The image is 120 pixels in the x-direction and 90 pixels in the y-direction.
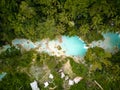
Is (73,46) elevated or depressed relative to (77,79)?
elevated

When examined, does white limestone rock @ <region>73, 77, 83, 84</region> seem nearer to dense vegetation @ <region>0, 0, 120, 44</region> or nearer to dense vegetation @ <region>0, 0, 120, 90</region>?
dense vegetation @ <region>0, 0, 120, 90</region>

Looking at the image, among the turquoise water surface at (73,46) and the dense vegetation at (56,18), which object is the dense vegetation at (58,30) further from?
the turquoise water surface at (73,46)

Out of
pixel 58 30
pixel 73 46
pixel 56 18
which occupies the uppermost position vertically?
pixel 56 18

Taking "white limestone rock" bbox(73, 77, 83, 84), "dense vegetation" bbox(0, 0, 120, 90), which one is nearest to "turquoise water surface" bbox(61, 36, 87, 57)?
"dense vegetation" bbox(0, 0, 120, 90)

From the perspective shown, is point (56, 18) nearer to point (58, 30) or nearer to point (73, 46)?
Answer: point (58, 30)

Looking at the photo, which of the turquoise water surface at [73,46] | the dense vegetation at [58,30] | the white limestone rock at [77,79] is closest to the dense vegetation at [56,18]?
the dense vegetation at [58,30]

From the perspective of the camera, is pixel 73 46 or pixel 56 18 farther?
pixel 73 46

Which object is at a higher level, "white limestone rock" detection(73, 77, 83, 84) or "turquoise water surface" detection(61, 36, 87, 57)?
"turquoise water surface" detection(61, 36, 87, 57)

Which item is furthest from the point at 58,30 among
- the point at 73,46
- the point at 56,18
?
the point at 73,46
